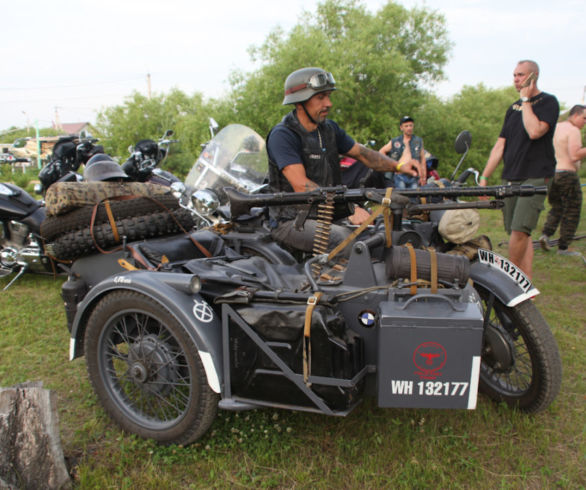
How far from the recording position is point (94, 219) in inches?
124

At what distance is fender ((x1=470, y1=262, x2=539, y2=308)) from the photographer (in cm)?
273

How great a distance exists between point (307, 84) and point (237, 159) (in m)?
2.12

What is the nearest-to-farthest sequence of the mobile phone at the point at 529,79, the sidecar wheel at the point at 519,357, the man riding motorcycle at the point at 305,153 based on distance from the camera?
the sidecar wheel at the point at 519,357 < the man riding motorcycle at the point at 305,153 < the mobile phone at the point at 529,79

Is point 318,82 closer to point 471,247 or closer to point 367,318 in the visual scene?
point 471,247

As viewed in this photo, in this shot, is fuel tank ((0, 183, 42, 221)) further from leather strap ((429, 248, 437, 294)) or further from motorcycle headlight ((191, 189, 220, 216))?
leather strap ((429, 248, 437, 294))

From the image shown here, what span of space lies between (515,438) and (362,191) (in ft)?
5.28

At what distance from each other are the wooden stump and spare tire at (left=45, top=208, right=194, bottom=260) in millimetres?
1071

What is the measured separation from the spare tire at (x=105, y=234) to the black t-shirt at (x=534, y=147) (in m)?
3.20

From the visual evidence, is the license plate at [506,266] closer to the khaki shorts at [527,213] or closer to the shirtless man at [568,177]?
the khaki shorts at [527,213]

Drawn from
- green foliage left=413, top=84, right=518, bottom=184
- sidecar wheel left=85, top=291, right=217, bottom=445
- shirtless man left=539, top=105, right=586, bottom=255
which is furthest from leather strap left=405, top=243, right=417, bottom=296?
green foliage left=413, top=84, right=518, bottom=184

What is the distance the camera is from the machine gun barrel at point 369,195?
8.06 feet

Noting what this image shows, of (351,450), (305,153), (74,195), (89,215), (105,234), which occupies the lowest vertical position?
(351,450)

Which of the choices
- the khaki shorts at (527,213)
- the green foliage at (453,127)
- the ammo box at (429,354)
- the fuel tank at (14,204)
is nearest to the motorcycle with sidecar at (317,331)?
the ammo box at (429,354)

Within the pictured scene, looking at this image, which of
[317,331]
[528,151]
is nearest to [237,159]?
[528,151]
